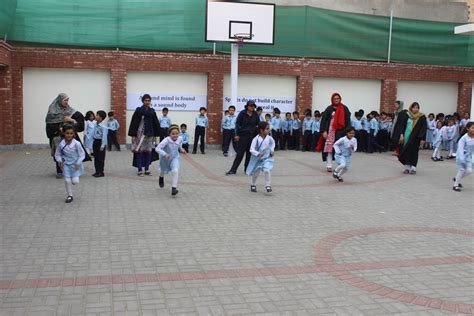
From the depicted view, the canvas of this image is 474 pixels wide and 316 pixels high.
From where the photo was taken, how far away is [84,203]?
27.7ft

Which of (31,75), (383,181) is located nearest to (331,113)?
(383,181)

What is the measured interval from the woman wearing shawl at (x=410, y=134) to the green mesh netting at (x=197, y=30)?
6.77 m

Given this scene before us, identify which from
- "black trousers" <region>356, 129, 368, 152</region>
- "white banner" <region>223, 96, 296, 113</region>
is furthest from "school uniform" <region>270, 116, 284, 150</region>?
"black trousers" <region>356, 129, 368, 152</region>

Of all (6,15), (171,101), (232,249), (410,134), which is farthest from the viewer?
(171,101)

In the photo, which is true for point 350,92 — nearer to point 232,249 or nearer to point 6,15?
point 6,15

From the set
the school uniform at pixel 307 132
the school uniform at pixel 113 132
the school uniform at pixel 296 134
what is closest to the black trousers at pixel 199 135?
the school uniform at pixel 113 132

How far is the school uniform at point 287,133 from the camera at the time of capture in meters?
18.4

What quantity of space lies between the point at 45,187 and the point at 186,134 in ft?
25.4

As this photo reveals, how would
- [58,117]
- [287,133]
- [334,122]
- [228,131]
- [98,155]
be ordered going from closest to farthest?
[58,117] < [98,155] < [334,122] < [228,131] < [287,133]

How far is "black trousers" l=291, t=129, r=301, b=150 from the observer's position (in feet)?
60.8

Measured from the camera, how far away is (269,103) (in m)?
18.8

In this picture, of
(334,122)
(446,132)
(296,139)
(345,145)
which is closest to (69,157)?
(345,145)

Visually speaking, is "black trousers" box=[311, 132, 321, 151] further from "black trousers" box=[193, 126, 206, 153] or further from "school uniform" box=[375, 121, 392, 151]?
"black trousers" box=[193, 126, 206, 153]

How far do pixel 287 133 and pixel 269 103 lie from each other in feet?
4.22
